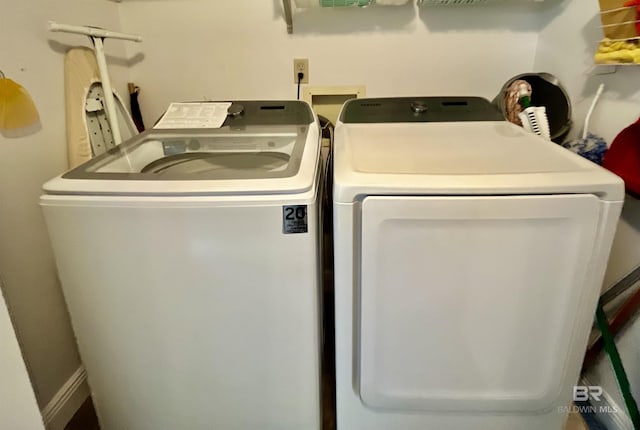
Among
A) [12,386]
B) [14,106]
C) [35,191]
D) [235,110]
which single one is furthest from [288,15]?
[12,386]

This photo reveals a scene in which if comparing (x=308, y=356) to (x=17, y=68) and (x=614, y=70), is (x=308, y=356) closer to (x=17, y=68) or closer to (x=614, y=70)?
(x=17, y=68)

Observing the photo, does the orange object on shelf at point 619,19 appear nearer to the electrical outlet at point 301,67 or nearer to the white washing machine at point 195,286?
the white washing machine at point 195,286

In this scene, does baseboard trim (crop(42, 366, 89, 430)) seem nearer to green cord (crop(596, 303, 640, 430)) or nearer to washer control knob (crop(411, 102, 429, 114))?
washer control knob (crop(411, 102, 429, 114))

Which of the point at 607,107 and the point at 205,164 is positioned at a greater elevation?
the point at 607,107

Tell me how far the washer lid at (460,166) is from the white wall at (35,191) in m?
0.97

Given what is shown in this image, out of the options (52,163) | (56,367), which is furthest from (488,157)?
(56,367)

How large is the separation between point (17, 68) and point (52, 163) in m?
0.31

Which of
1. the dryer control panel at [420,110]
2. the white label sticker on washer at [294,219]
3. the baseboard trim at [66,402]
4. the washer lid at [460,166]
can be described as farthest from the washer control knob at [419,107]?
the baseboard trim at [66,402]

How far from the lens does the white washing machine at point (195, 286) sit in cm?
98

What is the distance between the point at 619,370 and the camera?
1.26m

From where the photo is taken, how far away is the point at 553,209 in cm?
91

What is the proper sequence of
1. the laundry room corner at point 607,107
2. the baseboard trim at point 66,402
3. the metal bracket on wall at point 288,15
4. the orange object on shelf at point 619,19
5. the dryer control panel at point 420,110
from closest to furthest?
the orange object on shelf at point 619,19, the laundry room corner at point 607,107, the baseboard trim at point 66,402, the dryer control panel at point 420,110, the metal bracket on wall at point 288,15

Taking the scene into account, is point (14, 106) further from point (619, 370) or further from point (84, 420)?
point (619, 370)

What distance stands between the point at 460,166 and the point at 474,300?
33cm
